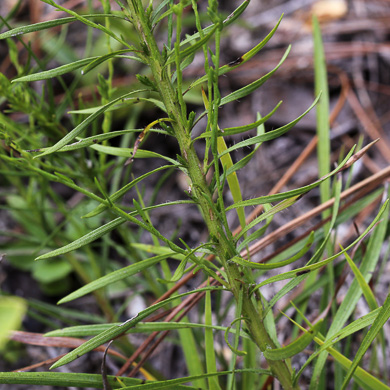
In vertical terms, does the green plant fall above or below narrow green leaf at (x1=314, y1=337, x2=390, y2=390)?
above

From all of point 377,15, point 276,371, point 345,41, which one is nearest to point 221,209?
point 276,371

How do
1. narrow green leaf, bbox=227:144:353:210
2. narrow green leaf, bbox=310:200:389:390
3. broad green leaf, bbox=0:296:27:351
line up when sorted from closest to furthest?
broad green leaf, bbox=0:296:27:351, narrow green leaf, bbox=227:144:353:210, narrow green leaf, bbox=310:200:389:390

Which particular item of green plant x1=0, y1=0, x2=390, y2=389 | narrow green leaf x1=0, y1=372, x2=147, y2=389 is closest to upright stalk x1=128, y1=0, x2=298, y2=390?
green plant x1=0, y1=0, x2=390, y2=389

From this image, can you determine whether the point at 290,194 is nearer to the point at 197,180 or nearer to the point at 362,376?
the point at 197,180

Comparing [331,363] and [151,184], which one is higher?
[151,184]

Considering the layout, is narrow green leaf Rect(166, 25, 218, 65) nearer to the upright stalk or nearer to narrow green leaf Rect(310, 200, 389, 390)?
the upright stalk

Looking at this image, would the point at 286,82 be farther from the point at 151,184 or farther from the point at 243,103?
the point at 151,184
